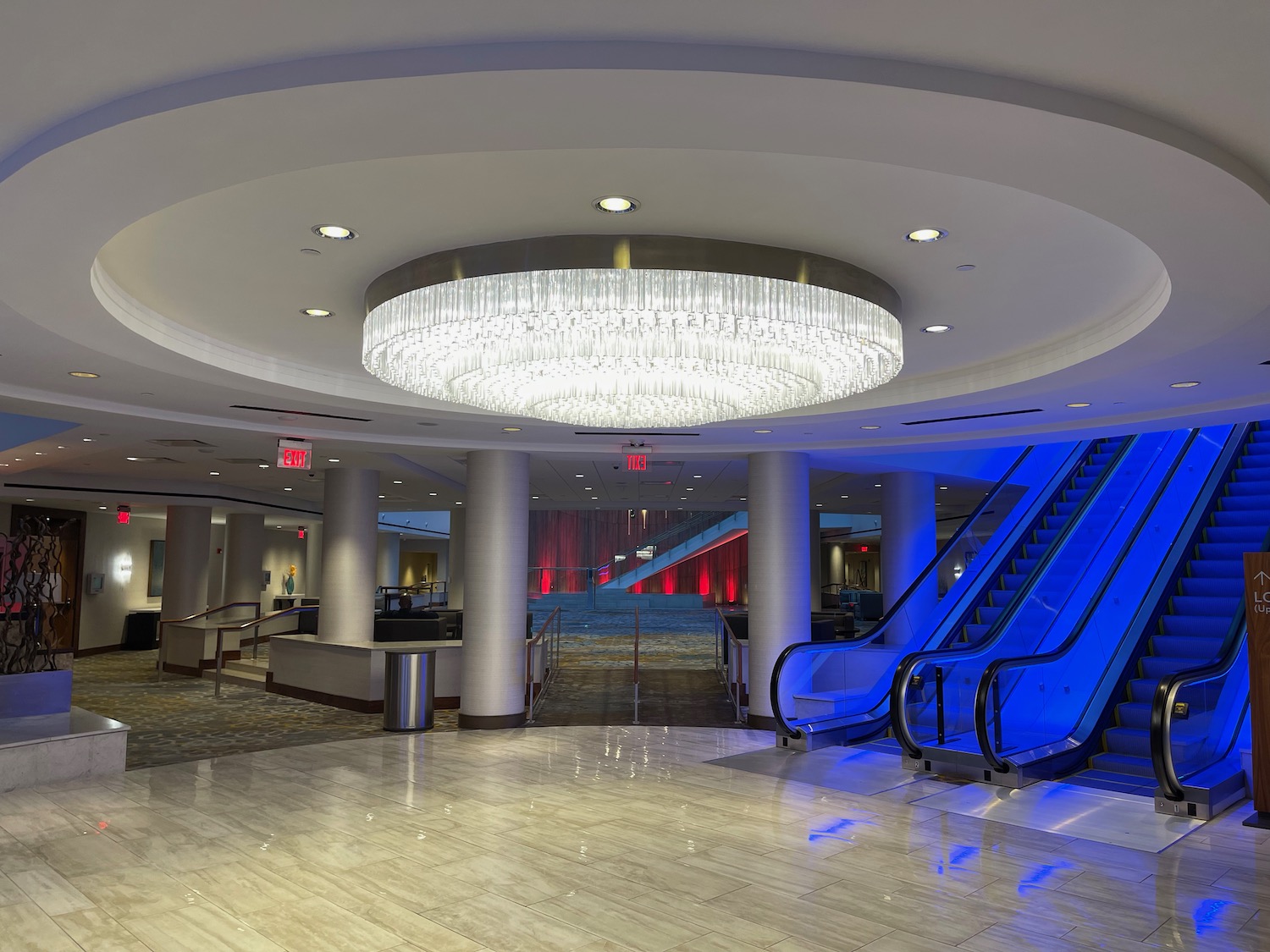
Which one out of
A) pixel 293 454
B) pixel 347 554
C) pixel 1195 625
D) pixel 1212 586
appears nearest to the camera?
pixel 1195 625

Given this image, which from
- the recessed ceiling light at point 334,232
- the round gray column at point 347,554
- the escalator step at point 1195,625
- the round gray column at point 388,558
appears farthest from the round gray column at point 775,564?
the round gray column at point 388,558

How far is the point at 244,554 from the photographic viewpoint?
22.7 m

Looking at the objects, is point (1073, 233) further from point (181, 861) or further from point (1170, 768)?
point (181, 861)

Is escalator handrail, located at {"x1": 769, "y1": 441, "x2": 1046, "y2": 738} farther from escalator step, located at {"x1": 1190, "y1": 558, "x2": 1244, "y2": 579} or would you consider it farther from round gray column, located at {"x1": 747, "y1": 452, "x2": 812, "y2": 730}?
escalator step, located at {"x1": 1190, "y1": 558, "x2": 1244, "y2": 579}

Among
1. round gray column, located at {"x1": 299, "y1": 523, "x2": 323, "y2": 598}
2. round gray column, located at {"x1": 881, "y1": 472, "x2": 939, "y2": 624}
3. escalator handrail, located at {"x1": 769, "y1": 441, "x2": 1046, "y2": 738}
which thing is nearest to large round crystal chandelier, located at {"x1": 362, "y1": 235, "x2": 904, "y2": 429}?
escalator handrail, located at {"x1": 769, "y1": 441, "x2": 1046, "y2": 738}

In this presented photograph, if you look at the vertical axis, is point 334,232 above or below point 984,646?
above

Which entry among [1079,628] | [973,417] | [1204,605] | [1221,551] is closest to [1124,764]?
[1079,628]

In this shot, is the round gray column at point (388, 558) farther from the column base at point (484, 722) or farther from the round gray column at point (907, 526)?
the column base at point (484, 722)

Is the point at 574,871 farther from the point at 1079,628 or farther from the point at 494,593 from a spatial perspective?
the point at 1079,628

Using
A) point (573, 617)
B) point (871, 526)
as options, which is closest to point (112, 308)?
point (573, 617)

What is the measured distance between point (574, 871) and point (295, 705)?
8946 millimetres

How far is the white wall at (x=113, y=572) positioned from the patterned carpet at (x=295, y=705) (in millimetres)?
2457

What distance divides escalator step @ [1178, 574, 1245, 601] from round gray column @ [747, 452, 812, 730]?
4262mm

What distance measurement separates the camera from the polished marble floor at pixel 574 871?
15.4 ft
